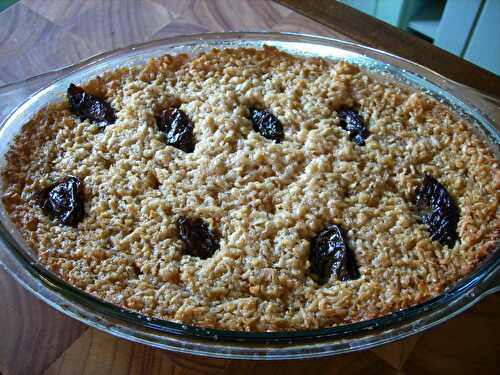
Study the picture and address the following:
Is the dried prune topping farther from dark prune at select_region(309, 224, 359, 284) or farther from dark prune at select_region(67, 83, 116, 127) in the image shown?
dark prune at select_region(67, 83, 116, 127)

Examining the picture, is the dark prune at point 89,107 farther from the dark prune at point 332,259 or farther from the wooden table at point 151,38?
the dark prune at point 332,259

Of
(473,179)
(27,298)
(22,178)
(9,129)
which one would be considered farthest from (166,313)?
(473,179)

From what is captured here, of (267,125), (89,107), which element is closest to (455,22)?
(267,125)

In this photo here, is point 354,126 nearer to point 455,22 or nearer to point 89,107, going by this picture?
point 89,107

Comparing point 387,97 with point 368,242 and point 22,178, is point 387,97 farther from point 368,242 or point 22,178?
point 22,178

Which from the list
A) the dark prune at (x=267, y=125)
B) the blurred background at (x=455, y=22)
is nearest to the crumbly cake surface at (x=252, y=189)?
the dark prune at (x=267, y=125)

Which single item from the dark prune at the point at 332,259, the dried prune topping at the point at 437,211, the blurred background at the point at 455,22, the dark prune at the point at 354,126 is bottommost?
the dark prune at the point at 332,259

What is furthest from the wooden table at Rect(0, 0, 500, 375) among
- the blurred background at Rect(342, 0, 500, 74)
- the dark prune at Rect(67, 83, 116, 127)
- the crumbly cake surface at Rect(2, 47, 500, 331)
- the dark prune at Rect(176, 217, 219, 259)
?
the blurred background at Rect(342, 0, 500, 74)
